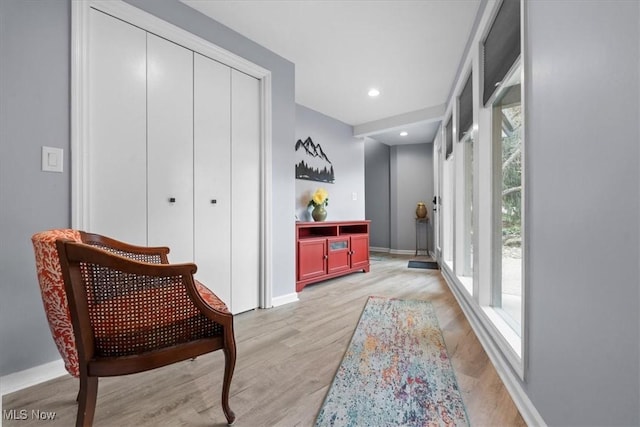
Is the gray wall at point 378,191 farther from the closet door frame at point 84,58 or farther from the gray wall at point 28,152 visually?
the gray wall at point 28,152

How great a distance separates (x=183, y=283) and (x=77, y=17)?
1615mm

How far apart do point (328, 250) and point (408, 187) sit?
10.7 ft

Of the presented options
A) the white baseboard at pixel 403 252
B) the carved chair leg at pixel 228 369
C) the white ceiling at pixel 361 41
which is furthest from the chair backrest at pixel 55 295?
the white baseboard at pixel 403 252

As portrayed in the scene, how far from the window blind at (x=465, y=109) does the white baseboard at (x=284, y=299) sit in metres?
2.24

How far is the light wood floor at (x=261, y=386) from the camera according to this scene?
1129 millimetres

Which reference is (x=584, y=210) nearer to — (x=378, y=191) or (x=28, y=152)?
(x=28, y=152)

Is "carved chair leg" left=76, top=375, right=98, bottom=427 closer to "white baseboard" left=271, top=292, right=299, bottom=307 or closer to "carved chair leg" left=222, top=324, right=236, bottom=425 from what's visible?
"carved chair leg" left=222, top=324, right=236, bottom=425

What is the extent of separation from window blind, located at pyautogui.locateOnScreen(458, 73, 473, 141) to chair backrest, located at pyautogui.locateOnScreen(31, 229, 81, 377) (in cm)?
278

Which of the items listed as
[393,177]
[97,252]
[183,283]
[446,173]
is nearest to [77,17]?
[97,252]

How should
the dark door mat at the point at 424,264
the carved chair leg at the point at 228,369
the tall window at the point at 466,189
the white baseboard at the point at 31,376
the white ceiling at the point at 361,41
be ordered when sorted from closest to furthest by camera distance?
the carved chair leg at the point at 228,369 < the white baseboard at the point at 31,376 < the white ceiling at the point at 361,41 < the tall window at the point at 466,189 < the dark door mat at the point at 424,264

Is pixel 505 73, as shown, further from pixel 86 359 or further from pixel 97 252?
pixel 86 359

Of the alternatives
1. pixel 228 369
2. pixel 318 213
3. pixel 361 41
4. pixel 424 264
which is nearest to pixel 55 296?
pixel 228 369

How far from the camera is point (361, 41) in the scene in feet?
7.84

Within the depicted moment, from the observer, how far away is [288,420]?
3.63 feet
